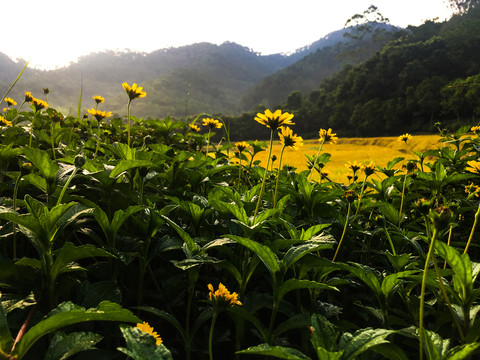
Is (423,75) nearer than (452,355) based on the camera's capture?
No

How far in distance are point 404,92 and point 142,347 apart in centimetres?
3726

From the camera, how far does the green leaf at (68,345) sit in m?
0.54

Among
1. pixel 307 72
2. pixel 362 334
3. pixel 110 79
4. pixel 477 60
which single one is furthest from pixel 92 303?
pixel 110 79

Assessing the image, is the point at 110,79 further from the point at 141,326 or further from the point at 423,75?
the point at 141,326

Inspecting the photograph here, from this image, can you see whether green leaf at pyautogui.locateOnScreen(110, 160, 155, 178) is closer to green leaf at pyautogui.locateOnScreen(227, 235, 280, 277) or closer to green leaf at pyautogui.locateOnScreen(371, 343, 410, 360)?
green leaf at pyautogui.locateOnScreen(227, 235, 280, 277)

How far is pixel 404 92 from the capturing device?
31.8 m

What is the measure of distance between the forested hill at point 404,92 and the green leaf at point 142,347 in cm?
3133

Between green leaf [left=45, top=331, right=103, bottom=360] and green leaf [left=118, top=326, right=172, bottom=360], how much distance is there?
0.25ft

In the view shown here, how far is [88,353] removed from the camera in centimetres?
67

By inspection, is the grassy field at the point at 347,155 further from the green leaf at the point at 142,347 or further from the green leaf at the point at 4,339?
the green leaf at the point at 4,339

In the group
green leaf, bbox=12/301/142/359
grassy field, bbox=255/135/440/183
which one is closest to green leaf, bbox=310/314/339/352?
green leaf, bbox=12/301/142/359

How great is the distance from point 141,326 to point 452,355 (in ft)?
2.02

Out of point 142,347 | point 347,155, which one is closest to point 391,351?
point 142,347

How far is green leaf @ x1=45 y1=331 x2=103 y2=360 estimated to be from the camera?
54 cm
